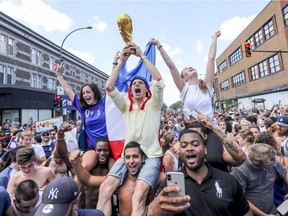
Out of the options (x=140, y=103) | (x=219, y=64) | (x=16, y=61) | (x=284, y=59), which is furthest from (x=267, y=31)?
(x=140, y=103)

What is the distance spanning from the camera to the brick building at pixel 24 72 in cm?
2223

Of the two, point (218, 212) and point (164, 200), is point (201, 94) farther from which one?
→ point (164, 200)

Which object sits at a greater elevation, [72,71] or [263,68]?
[72,71]

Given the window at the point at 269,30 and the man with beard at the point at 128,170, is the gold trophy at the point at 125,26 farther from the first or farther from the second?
the window at the point at 269,30

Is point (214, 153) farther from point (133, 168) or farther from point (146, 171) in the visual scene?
point (133, 168)

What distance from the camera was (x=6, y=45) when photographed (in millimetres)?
22734

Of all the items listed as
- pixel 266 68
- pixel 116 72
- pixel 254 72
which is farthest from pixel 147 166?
pixel 254 72

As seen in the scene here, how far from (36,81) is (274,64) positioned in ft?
92.6

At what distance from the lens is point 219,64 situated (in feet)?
169

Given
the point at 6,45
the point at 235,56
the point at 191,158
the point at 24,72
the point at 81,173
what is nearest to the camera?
the point at 191,158

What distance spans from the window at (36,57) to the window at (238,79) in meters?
30.3

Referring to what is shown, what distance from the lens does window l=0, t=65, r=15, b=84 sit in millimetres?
22362

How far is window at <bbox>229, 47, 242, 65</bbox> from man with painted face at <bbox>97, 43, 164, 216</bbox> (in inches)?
1540

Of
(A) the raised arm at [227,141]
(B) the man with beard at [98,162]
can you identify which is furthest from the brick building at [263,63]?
(B) the man with beard at [98,162]
